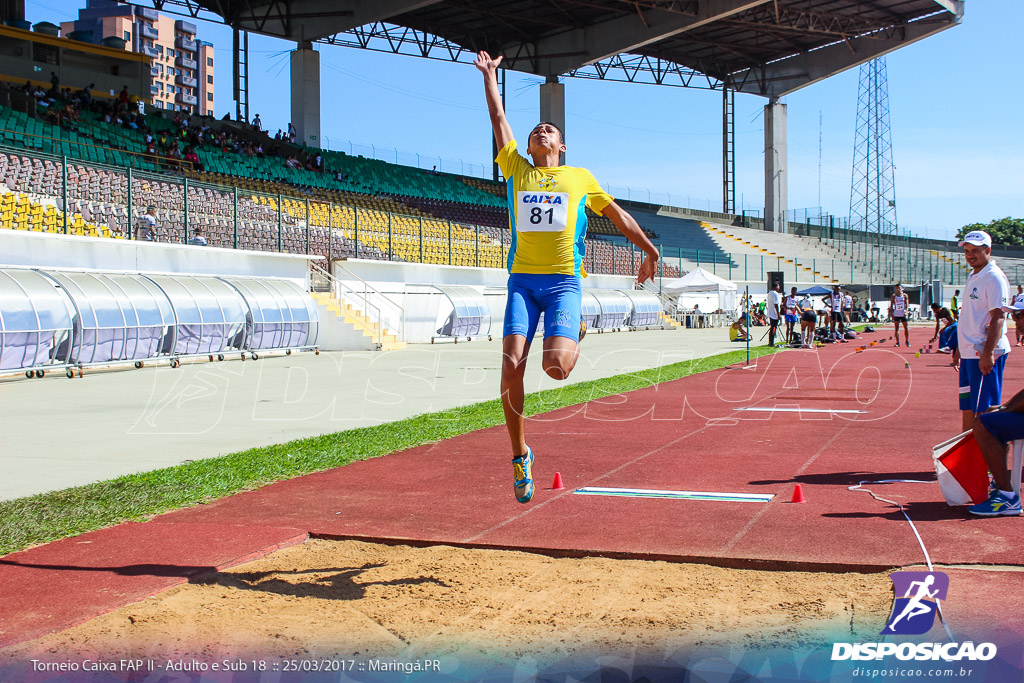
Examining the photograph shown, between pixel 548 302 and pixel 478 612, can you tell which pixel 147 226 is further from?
pixel 478 612

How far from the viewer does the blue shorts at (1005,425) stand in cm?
628

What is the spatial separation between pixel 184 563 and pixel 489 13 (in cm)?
4953

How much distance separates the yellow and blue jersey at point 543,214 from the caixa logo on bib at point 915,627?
2759mm

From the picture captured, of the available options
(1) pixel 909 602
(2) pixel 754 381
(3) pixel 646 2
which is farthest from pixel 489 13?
(1) pixel 909 602

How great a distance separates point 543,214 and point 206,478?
433cm

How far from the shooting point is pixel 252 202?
90.7 feet

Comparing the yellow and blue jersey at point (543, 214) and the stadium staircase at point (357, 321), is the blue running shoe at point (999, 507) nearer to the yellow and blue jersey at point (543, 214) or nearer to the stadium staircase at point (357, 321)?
the yellow and blue jersey at point (543, 214)

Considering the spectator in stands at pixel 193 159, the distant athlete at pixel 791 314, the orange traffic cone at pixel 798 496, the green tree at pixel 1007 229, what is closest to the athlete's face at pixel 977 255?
the orange traffic cone at pixel 798 496

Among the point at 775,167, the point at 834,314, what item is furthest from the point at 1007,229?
the point at 834,314

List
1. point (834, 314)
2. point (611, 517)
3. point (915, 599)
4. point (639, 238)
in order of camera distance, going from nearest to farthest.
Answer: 1. point (915, 599)
2. point (639, 238)
3. point (611, 517)
4. point (834, 314)

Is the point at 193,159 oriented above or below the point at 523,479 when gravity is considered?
above

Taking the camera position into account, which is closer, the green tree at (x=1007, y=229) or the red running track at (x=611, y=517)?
the red running track at (x=611, y=517)

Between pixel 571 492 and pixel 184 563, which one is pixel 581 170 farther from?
pixel 184 563

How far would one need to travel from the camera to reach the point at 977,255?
7602mm
